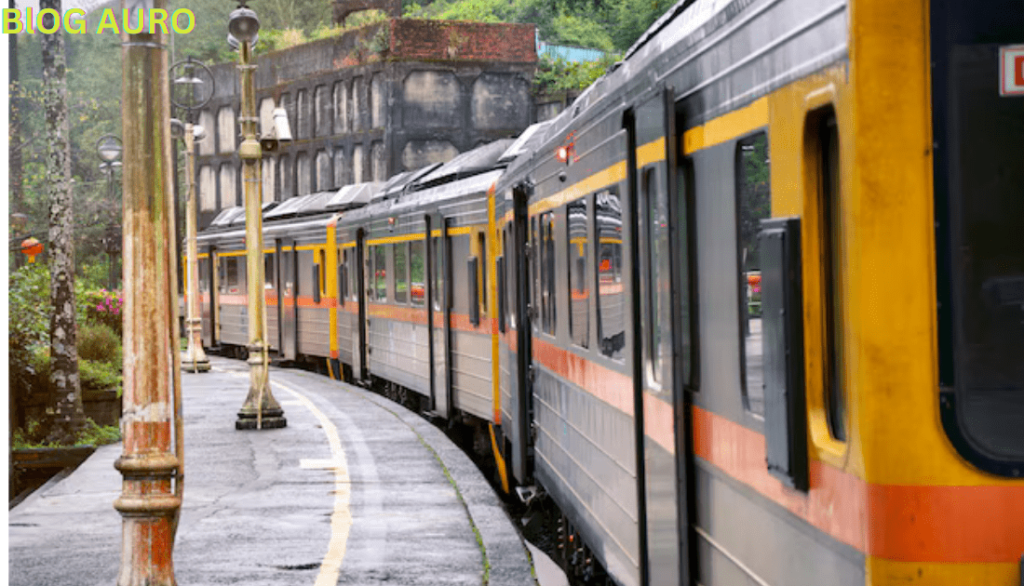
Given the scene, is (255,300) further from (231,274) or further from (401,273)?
(231,274)

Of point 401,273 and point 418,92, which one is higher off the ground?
point 418,92

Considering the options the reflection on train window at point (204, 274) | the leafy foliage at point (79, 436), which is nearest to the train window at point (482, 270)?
the leafy foliage at point (79, 436)

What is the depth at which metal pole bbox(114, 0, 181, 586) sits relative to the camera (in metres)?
7.55

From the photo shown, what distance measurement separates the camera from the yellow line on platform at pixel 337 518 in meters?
9.35

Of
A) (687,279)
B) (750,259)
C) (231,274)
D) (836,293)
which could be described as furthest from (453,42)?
(836,293)

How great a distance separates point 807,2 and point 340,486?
382 inches

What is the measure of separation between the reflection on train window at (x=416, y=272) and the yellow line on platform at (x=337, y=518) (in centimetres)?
232

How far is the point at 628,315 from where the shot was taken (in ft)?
22.3

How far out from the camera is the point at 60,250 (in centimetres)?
1794

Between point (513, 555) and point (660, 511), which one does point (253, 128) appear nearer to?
point (513, 555)

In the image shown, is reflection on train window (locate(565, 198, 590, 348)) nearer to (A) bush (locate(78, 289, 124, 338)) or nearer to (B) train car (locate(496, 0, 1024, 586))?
(B) train car (locate(496, 0, 1024, 586))

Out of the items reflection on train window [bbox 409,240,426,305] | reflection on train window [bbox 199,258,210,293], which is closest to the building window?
reflection on train window [bbox 409,240,426,305]

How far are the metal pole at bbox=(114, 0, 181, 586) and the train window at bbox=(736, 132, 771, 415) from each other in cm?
360

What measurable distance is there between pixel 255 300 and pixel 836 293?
50.4ft
